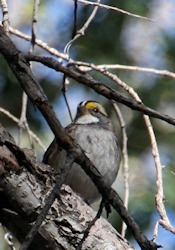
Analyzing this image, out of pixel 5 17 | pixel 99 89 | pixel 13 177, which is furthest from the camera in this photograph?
pixel 5 17

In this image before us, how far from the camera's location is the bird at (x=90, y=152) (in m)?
4.58

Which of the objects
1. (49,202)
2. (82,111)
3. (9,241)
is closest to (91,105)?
(82,111)

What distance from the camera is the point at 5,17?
3.34m

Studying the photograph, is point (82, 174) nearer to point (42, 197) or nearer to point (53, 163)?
point (53, 163)

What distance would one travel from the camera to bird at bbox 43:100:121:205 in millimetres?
4578

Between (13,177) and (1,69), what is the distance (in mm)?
4871

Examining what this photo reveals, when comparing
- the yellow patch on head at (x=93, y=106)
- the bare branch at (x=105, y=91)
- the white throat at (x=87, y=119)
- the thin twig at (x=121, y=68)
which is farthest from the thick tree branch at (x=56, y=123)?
the yellow patch on head at (x=93, y=106)

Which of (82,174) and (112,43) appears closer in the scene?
(82,174)

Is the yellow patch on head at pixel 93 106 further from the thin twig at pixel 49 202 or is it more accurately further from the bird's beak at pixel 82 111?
the thin twig at pixel 49 202

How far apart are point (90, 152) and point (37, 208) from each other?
5.45ft

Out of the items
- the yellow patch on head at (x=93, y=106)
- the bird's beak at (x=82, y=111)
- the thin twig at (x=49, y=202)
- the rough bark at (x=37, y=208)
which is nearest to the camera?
the thin twig at (x=49, y=202)

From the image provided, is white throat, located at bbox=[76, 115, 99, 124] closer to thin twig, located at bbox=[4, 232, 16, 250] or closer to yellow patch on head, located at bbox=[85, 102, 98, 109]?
yellow patch on head, located at bbox=[85, 102, 98, 109]

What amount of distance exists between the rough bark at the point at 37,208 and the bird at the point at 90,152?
121 centimetres

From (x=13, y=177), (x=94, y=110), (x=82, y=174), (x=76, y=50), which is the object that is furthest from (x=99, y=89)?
(x=76, y=50)
